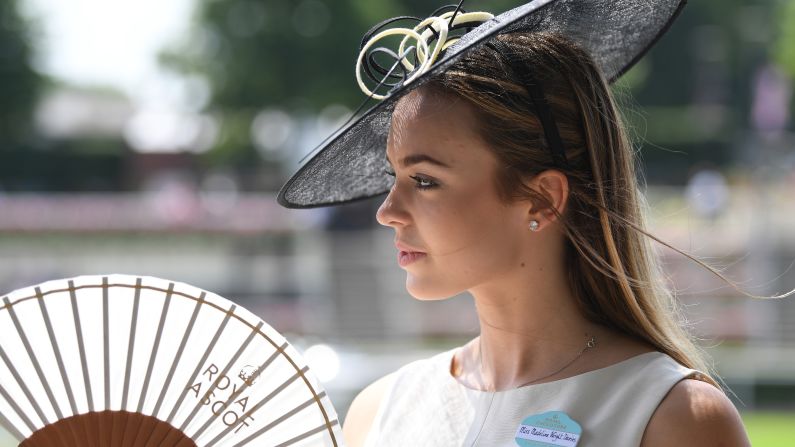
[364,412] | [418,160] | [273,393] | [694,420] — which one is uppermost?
[418,160]

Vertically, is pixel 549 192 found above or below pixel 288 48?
below

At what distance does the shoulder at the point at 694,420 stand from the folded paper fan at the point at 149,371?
41 centimetres

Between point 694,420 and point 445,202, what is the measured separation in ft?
1.41

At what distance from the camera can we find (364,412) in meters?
1.81

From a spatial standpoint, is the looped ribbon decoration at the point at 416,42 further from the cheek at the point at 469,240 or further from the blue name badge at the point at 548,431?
the blue name badge at the point at 548,431

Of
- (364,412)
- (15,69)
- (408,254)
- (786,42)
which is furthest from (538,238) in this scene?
(786,42)

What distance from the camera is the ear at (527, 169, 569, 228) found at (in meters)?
1.56

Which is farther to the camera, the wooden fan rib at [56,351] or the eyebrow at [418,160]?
the eyebrow at [418,160]

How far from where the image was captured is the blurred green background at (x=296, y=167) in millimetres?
11320

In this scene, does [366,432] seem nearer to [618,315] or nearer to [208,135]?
[618,315]

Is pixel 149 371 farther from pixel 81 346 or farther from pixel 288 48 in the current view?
pixel 288 48

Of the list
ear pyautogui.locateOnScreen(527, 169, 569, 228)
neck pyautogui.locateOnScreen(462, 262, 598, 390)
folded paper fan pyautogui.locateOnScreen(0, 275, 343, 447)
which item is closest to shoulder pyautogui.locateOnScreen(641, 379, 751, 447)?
neck pyautogui.locateOnScreen(462, 262, 598, 390)

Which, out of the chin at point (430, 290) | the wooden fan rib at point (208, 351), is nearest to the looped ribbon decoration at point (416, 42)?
the chin at point (430, 290)

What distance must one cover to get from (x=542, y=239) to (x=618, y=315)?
0.51 ft
